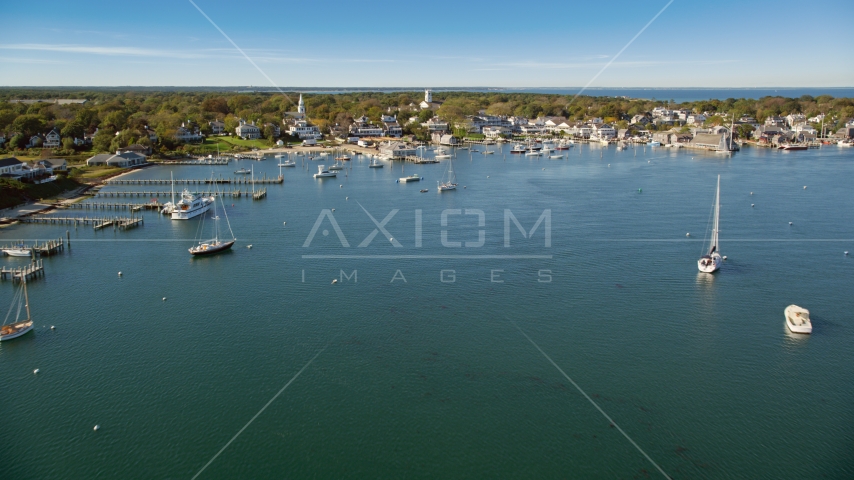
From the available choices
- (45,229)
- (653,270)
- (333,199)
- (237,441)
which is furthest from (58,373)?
(333,199)

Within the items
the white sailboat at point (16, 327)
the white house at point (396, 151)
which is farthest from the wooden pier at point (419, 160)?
the white sailboat at point (16, 327)

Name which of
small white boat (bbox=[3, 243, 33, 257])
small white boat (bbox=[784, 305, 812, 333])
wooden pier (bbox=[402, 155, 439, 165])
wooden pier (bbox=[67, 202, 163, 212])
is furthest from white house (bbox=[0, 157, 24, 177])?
small white boat (bbox=[784, 305, 812, 333])

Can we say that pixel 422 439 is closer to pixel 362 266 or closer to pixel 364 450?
pixel 364 450

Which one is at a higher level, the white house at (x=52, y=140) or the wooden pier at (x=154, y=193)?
the white house at (x=52, y=140)

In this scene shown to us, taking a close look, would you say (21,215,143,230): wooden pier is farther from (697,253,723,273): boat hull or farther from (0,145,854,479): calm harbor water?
(697,253,723,273): boat hull

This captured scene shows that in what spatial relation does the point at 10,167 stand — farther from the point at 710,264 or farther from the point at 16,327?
the point at 710,264

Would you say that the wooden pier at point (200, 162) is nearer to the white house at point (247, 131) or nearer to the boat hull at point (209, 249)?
the white house at point (247, 131)
